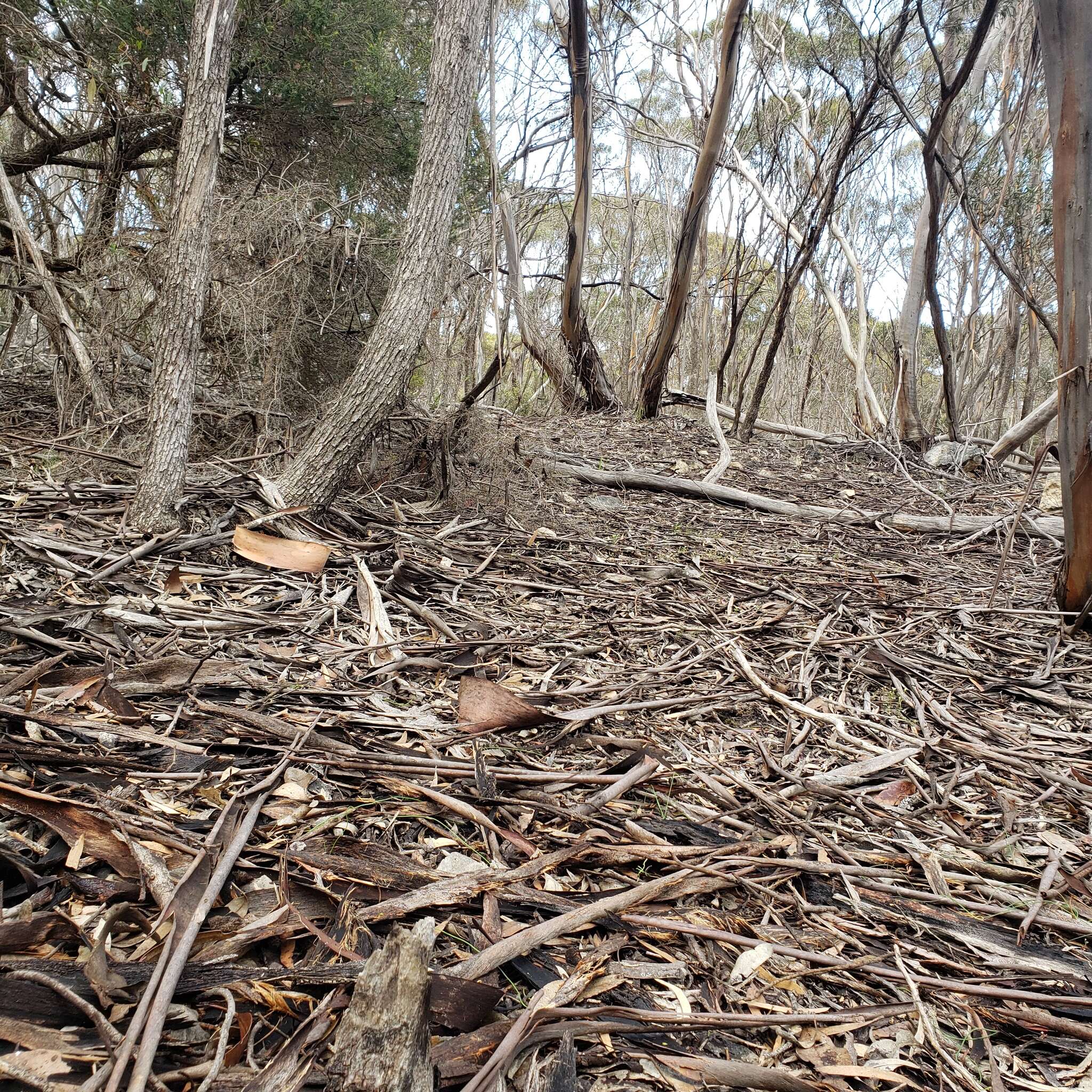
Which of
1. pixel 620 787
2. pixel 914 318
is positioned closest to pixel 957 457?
pixel 914 318

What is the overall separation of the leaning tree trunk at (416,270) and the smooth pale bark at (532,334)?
111 inches

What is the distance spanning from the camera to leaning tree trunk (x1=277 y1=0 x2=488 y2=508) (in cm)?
404

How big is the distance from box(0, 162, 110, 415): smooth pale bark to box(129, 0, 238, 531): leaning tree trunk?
1851mm

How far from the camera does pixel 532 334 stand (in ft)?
28.0

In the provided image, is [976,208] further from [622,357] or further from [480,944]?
[480,944]

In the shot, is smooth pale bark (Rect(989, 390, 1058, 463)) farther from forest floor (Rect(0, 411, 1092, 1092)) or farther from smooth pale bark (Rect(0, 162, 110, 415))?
smooth pale bark (Rect(0, 162, 110, 415))

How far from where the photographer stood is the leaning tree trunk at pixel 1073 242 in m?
3.43

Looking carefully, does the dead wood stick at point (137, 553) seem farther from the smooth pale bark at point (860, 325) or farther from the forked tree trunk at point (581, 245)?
the smooth pale bark at point (860, 325)

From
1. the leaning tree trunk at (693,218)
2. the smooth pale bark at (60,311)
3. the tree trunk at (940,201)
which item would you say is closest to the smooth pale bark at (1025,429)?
the tree trunk at (940,201)

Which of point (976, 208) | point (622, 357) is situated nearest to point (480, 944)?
point (976, 208)

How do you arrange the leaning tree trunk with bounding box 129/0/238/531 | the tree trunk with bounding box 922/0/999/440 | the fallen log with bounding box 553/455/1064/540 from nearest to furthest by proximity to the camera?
1. the leaning tree trunk with bounding box 129/0/238/531
2. the fallen log with bounding box 553/455/1064/540
3. the tree trunk with bounding box 922/0/999/440

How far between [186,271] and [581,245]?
6.68 meters

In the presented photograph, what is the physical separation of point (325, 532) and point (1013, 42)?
15.1 meters

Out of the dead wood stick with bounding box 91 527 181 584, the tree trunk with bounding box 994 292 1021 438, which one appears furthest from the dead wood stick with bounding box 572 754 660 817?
the tree trunk with bounding box 994 292 1021 438
